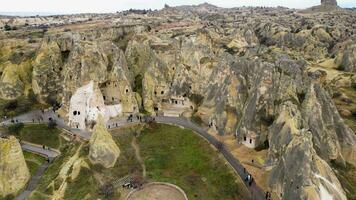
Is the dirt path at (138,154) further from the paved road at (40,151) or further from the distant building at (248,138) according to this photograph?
the distant building at (248,138)

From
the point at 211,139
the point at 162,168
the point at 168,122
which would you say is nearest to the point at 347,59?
the point at 168,122

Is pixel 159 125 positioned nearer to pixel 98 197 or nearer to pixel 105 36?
pixel 98 197

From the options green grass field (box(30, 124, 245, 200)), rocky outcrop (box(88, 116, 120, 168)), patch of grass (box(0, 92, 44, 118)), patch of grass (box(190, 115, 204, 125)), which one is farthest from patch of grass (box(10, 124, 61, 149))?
patch of grass (box(190, 115, 204, 125))

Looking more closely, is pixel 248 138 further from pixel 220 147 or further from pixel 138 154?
pixel 138 154

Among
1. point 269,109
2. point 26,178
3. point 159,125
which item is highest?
point 269,109


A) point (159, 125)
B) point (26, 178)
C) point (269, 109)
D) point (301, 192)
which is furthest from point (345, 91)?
point (26, 178)

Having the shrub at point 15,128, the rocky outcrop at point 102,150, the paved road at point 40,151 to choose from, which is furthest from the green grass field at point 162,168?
the shrub at point 15,128

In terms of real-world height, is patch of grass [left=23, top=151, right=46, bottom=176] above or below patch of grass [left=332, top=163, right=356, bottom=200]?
below

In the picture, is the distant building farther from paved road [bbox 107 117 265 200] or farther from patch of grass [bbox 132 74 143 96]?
patch of grass [bbox 132 74 143 96]
